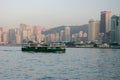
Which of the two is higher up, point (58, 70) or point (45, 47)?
point (45, 47)

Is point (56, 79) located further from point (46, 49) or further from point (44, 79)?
point (46, 49)

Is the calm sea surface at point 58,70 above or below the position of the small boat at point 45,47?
below

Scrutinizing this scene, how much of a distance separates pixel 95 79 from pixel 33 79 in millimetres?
7338

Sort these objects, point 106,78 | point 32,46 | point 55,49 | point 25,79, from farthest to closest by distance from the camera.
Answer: point 32,46 < point 55,49 < point 106,78 < point 25,79

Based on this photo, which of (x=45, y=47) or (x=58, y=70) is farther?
(x=45, y=47)

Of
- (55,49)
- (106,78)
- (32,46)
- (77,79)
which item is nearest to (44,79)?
(77,79)

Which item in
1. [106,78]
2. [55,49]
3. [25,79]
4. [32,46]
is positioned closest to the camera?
[25,79]

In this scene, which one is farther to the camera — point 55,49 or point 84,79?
point 55,49

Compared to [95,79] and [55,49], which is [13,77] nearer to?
[95,79]

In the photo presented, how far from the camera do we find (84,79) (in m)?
40.4

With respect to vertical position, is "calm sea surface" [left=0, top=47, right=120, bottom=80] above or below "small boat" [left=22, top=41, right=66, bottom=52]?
below

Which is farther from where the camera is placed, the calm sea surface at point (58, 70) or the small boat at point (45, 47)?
the small boat at point (45, 47)

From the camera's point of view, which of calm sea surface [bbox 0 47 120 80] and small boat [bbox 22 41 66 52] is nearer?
calm sea surface [bbox 0 47 120 80]

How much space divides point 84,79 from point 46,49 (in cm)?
9121
